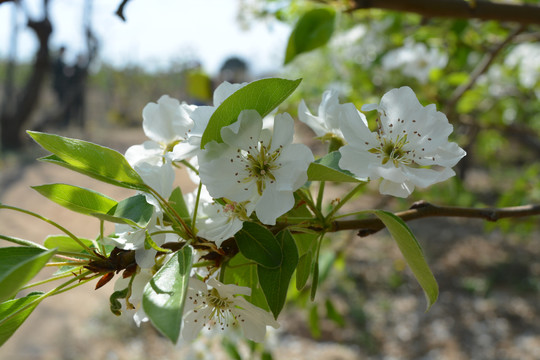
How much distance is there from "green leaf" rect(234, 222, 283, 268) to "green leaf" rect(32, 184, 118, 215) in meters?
0.16

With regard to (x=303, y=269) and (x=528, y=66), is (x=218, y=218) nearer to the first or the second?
(x=303, y=269)

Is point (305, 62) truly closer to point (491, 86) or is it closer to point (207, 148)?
point (491, 86)

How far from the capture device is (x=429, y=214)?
62 cm

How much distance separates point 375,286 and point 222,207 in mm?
4116

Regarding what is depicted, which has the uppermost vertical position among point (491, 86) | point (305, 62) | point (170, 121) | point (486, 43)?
point (170, 121)

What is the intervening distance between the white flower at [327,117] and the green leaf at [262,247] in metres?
0.18

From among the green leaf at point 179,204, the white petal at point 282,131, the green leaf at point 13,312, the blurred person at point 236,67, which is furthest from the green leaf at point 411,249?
the blurred person at point 236,67

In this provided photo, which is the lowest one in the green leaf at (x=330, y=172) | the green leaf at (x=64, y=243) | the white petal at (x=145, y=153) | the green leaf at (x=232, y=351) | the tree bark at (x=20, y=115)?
the tree bark at (x=20, y=115)

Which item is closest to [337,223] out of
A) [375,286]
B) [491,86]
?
[491,86]

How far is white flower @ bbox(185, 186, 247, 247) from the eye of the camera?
1.61 feet

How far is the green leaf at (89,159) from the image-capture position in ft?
1.54

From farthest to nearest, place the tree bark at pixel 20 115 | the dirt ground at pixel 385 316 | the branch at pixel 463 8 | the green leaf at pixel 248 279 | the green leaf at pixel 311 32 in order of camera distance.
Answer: the tree bark at pixel 20 115
the dirt ground at pixel 385 316
the green leaf at pixel 311 32
the branch at pixel 463 8
the green leaf at pixel 248 279

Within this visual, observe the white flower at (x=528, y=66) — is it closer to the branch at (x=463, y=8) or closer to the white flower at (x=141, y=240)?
the branch at (x=463, y=8)

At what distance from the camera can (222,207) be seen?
0.55 meters
